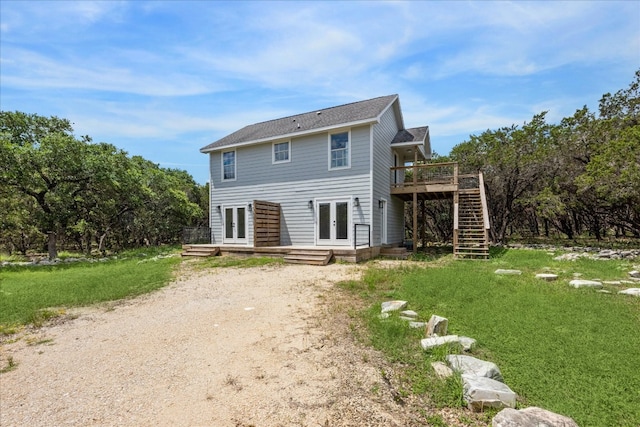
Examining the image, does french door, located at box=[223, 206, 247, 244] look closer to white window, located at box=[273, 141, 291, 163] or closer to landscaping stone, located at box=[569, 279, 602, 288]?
white window, located at box=[273, 141, 291, 163]

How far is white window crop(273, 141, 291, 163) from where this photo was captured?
14164 millimetres

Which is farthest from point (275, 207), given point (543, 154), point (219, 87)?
point (543, 154)

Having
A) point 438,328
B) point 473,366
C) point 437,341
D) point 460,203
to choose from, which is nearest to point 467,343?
point 437,341

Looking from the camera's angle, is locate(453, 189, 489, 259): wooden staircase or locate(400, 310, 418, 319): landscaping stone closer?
locate(400, 310, 418, 319): landscaping stone

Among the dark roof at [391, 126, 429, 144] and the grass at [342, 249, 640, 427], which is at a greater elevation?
the dark roof at [391, 126, 429, 144]

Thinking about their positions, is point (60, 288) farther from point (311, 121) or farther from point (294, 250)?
point (311, 121)

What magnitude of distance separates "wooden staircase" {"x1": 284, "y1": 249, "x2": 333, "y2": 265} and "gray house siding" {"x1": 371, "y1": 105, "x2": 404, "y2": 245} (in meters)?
2.47

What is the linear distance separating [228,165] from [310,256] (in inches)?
282

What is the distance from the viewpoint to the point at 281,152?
14.4 metres

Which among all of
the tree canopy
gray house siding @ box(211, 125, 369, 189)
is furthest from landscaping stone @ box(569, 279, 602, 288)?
the tree canopy

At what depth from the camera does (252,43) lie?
10.4m

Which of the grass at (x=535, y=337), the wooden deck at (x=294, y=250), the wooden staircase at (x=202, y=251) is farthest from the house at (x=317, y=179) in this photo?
the grass at (x=535, y=337)

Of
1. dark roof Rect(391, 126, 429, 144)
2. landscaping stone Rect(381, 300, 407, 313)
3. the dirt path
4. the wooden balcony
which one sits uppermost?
dark roof Rect(391, 126, 429, 144)

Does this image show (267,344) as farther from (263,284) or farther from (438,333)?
(263,284)
